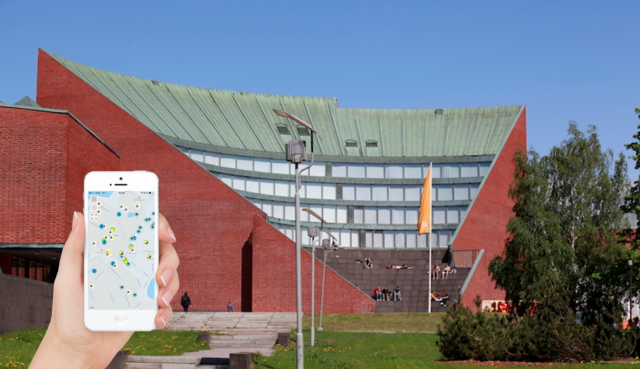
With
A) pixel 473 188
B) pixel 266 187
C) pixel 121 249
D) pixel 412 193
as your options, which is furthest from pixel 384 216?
pixel 121 249

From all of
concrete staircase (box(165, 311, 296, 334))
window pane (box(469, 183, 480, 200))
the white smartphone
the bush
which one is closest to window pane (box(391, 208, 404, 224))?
window pane (box(469, 183, 480, 200))

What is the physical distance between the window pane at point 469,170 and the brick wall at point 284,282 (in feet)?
65.5

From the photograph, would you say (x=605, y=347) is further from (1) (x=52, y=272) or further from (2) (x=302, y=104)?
(2) (x=302, y=104)

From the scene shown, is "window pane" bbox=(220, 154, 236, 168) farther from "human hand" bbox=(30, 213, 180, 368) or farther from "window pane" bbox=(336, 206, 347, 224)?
"human hand" bbox=(30, 213, 180, 368)

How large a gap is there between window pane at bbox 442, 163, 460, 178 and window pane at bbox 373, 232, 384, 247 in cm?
748

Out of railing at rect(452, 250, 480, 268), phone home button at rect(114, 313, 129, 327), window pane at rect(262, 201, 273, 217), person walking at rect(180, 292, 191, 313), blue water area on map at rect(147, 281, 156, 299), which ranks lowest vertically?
person walking at rect(180, 292, 191, 313)

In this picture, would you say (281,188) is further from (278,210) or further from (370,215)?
(370,215)

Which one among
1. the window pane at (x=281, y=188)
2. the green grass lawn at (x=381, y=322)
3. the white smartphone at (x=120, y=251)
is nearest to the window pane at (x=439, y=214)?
the window pane at (x=281, y=188)

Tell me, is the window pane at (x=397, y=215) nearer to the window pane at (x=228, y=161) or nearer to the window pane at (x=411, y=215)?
the window pane at (x=411, y=215)

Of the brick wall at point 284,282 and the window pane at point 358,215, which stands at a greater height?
the window pane at point 358,215

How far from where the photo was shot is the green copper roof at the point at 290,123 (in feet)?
196

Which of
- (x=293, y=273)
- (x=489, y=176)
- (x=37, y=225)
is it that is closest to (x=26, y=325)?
(x=37, y=225)

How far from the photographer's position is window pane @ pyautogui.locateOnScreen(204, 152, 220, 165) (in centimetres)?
5923

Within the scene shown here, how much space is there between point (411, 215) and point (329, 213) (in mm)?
6735
